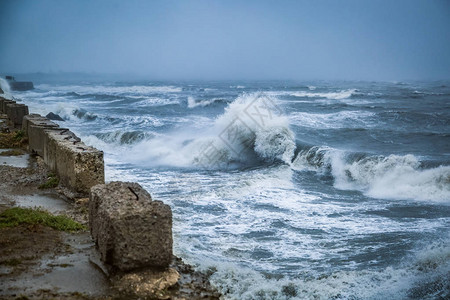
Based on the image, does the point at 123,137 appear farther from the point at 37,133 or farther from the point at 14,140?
the point at 37,133

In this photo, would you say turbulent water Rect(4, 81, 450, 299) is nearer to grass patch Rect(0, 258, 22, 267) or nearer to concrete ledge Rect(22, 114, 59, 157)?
concrete ledge Rect(22, 114, 59, 157)

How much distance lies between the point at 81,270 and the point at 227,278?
1538 millimetres

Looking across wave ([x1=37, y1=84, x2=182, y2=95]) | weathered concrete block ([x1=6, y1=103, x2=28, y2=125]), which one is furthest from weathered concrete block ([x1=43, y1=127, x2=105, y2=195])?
wave ([x1=37, y1=84, x2=182, y2=95])

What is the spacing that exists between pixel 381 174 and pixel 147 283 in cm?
923

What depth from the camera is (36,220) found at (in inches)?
213

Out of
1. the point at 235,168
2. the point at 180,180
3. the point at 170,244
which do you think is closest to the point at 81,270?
the point at 170,244

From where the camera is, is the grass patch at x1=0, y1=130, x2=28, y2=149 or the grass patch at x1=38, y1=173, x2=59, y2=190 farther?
the grass patch at x1=0, y1=130, x2=28, y2=149

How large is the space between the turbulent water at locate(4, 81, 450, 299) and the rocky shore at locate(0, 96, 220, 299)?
72cm

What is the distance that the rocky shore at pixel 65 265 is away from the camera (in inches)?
154

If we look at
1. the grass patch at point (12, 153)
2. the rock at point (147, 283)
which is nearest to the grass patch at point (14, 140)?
the grass patch at point (12, 153)

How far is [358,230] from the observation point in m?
7.29

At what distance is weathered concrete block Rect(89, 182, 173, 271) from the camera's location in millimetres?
4066

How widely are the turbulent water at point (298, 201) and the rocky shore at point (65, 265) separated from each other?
716 millimetres

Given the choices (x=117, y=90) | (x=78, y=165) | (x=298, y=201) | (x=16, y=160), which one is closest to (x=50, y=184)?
(x=78, y=165)
